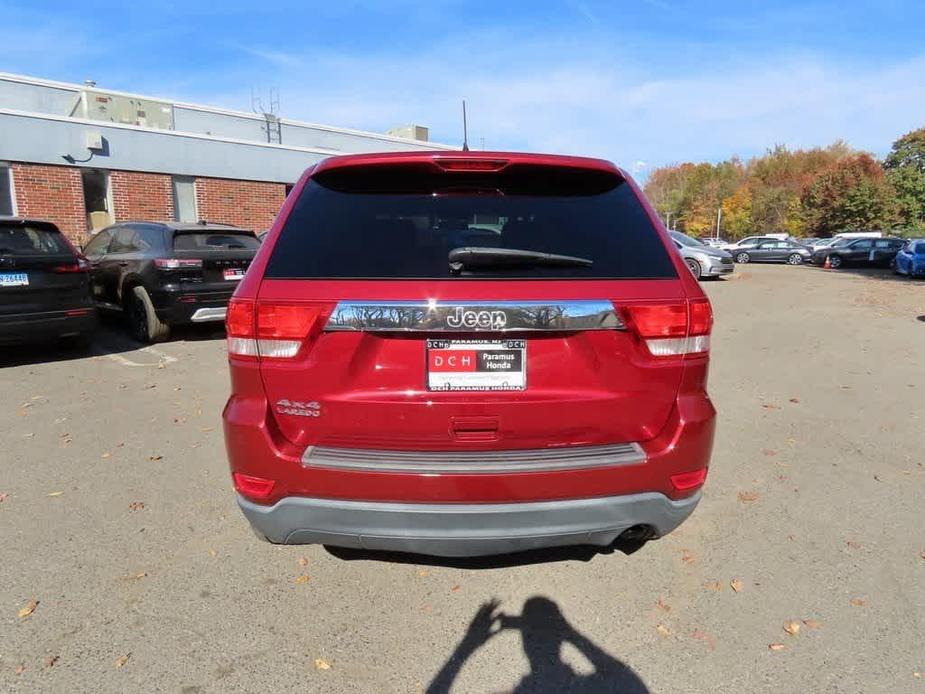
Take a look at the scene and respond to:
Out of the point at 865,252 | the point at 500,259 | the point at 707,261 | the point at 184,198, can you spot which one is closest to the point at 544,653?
the point at 500,259

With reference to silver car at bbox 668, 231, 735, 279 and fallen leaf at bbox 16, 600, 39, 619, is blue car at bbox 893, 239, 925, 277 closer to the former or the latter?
silver car at bbox 668, 231, 735, 279

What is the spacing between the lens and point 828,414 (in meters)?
5.46

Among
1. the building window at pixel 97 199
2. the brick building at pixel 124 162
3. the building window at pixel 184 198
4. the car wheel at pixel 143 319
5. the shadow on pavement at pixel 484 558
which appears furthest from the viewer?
the building window at pixel 184 198

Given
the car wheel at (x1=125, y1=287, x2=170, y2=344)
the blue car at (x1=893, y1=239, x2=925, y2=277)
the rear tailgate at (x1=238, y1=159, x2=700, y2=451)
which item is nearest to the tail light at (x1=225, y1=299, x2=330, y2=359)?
the rear tailgate at (x1=238, y1=159, x2=700, y2=451)

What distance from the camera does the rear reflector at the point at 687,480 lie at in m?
2.38

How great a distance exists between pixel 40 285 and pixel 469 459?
6801 millimetres

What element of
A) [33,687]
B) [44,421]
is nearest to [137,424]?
[44,421]

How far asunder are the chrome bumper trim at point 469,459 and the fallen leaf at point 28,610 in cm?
151

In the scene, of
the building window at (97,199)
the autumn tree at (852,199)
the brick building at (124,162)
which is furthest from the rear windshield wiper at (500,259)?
the autumn tree at (852,199)

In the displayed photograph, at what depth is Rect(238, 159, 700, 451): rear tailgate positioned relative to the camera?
2.19 meters

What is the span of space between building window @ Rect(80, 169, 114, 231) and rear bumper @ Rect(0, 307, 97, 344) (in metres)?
10.2

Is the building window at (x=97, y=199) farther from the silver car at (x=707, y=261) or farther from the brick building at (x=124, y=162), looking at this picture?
the silver car at (x=707, y=261)

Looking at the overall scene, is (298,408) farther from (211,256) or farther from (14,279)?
(211,256)

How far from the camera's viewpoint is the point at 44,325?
7.01m
